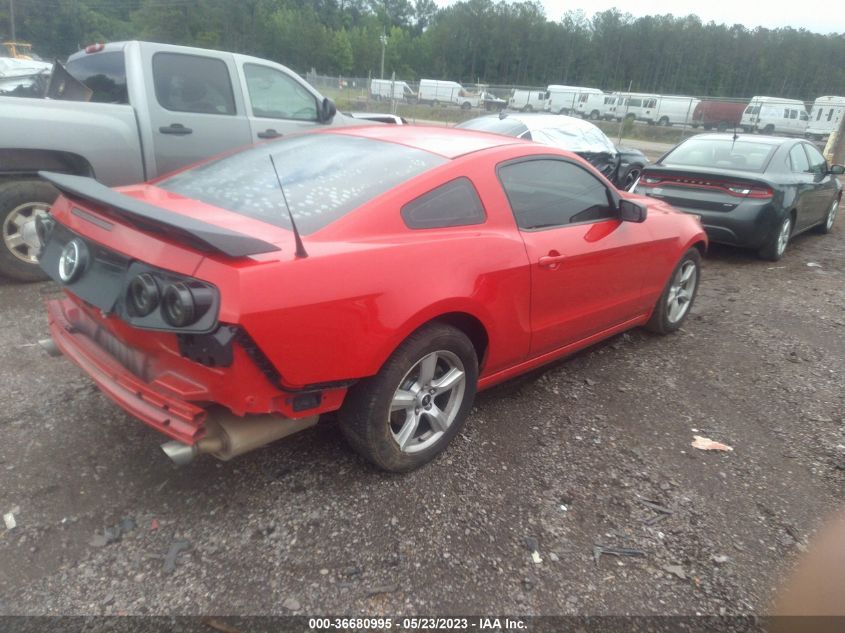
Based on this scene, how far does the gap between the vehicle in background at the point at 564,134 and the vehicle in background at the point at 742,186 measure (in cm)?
122

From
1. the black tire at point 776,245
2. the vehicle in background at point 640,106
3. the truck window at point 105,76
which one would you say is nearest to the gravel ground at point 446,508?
the truck window at point 105,76

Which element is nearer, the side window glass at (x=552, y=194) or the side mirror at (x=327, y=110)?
the side window glass at (x=552, y=194)

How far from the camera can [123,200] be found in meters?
2.27

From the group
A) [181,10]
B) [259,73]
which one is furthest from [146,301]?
[181,10]

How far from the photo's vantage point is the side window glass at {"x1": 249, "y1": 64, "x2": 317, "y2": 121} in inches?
231

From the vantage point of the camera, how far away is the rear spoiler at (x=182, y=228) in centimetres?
197

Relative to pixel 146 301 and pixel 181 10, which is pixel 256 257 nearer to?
pixel 146 301

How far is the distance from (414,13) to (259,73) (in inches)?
4565

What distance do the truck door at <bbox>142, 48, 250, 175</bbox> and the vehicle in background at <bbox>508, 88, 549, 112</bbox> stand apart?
34.7 m

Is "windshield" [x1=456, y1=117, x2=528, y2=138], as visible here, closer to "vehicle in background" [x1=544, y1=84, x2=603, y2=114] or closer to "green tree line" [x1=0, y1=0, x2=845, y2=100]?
"vehicle in background" [x1=544, y1=84, x2=603, y2=114]

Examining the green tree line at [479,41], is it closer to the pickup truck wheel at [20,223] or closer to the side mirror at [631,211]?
the pickup truck wheel at [20,223]

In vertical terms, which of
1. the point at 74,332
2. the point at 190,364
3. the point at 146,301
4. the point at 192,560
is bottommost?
the point at 192,560

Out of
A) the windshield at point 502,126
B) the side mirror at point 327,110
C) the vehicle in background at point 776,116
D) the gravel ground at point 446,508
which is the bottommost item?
the gravel ground at point 446,508

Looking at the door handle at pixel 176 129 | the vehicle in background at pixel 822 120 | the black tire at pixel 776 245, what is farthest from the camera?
the vehicle in background at pixel 822 120
